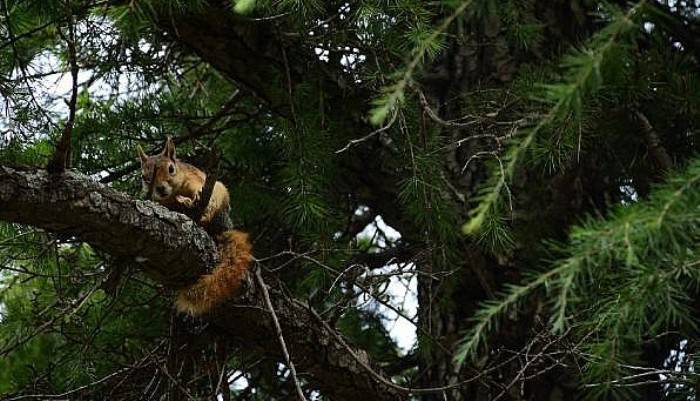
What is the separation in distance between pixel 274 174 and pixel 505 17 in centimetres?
104

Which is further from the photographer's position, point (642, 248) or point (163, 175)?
point (163, 175)

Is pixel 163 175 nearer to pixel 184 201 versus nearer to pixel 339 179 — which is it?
pixel 184 201

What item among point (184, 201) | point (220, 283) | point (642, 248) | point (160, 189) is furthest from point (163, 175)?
point (642, 248)

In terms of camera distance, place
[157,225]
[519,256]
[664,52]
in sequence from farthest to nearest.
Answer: [519,256], [664,52], [157,225]

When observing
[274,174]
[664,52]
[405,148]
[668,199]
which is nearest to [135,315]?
[274,174]

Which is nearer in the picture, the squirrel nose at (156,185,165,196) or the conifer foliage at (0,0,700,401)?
the conifer foliage at (0,0,700,401)

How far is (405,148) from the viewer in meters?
2.71

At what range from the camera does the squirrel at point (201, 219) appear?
7.89 ft

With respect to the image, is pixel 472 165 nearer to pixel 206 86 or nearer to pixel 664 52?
pixel 664 52

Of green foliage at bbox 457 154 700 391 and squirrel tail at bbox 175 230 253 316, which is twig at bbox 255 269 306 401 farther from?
green foliage at bbox 457 154 700 391

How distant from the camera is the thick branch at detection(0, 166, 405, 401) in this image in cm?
194

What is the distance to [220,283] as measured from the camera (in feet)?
7.89

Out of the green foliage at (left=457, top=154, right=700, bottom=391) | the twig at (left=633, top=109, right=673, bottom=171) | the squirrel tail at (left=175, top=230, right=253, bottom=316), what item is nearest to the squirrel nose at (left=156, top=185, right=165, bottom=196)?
the squirrel tail at (left=175, top=230, right=253, bottom=316)

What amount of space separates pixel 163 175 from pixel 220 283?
25.2 inches
